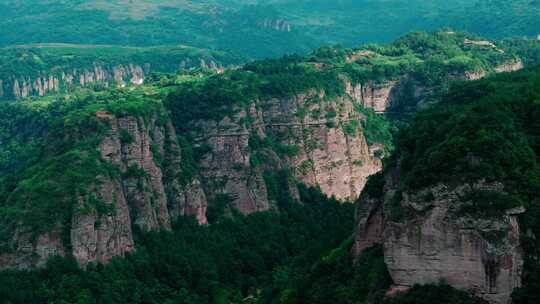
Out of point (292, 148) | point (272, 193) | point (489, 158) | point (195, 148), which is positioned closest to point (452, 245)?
point (489, 158)

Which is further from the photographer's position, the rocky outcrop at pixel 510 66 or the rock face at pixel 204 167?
the rocky outcrop at pixel 510 66

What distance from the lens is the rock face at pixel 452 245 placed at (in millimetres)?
71375

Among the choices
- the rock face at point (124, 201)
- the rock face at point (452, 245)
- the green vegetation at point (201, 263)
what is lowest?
the green vegetation at point (201, 263)

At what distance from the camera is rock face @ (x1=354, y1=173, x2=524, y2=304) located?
71375 millimetres

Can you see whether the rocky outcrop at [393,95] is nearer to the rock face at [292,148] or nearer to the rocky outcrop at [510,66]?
Result: the rock face at [292,148]

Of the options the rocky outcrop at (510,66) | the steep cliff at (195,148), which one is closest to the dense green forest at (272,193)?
the steep cliff at (195,148)

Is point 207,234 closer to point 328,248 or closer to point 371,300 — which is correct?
point 328,248

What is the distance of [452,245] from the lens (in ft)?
238

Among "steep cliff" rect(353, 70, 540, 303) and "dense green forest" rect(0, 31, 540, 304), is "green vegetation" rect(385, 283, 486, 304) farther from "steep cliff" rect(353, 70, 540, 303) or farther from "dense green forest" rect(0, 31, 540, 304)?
"steep cliff" rect(353, 70, 540, 303)

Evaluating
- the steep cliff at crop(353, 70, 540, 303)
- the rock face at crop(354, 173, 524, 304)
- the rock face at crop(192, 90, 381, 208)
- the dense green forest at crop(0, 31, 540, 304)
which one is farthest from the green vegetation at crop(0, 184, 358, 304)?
the steep cliff at crop(353, 70, 540, 303)

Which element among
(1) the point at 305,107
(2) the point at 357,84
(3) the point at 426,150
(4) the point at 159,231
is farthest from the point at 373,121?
(3) the point at 426,150

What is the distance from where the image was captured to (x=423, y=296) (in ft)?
240

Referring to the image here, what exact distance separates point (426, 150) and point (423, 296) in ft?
35.8

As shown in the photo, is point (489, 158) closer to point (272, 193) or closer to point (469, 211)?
point (469, 211)
